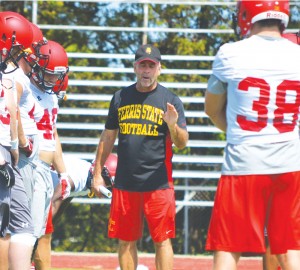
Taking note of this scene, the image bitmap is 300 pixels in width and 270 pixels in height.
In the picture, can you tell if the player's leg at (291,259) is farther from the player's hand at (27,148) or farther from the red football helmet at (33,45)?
the red football helmet at (33,45)

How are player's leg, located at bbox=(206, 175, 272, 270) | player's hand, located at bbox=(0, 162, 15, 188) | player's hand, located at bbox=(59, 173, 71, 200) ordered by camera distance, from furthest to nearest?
player's hand, located at bbox=(59, 173, 71, 200), player's hand, located at bbox=(0, 162, 15, 188), player's leg, located at bbox=(206, 175, 272, 270)

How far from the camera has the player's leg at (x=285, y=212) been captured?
500 centimetres

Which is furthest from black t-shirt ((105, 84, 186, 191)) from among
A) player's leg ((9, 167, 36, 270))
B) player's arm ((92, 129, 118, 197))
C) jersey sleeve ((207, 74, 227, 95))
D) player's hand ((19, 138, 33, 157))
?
jersey sleeve ((207, 74, 227, 95))

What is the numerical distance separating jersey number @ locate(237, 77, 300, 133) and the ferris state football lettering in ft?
8.11

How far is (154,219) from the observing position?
24.4 ft

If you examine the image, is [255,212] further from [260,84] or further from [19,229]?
[19,229]

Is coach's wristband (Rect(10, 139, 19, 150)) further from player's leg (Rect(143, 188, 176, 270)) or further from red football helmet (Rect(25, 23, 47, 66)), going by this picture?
player's leg (Rect(143, 188, 176, 270))

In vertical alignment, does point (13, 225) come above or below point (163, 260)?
above

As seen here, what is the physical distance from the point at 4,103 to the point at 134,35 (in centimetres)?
842

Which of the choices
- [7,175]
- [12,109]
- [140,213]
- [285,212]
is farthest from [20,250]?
[285,212]

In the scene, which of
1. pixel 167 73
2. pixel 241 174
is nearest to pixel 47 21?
pixel 167 73

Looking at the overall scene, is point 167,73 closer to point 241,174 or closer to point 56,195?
point 56,195

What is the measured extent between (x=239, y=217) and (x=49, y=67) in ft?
9.65

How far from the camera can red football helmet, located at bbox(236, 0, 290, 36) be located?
5004 mm
